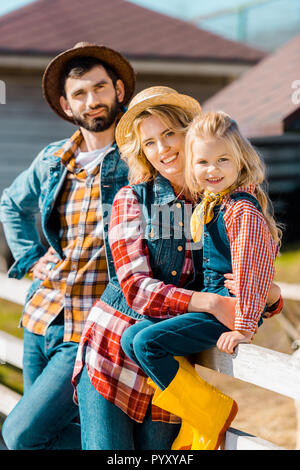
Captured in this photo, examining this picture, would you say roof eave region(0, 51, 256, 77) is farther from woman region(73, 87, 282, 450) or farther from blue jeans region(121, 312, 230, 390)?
blue jeans region(121, 312, 230, 390)

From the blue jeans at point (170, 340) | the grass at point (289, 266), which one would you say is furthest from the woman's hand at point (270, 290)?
the grass at point (289, 266)

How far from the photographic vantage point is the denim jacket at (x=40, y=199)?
91.6 inches

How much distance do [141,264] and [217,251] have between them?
0.26 m

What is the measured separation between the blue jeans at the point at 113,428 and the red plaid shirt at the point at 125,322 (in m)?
0.04

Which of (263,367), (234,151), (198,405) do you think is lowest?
(198,405)

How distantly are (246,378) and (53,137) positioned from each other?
27.3 ft

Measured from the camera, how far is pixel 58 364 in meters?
2.31

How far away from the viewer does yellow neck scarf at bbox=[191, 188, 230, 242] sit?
181 centimetres

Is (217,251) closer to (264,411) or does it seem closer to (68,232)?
(68,232)

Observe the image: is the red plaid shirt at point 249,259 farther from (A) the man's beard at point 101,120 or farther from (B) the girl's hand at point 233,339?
(A) the man's beard at point 101,120

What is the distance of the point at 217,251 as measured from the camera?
5.97 ft

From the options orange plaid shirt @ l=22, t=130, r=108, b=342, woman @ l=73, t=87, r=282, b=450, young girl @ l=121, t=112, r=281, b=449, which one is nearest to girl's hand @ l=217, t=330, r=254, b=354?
young girl @ l=121, t=112, r=281, b=449

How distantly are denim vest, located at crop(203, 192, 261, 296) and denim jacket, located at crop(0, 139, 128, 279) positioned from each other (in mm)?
469

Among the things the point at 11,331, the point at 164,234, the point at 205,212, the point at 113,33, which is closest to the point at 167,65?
the point at 113,33
